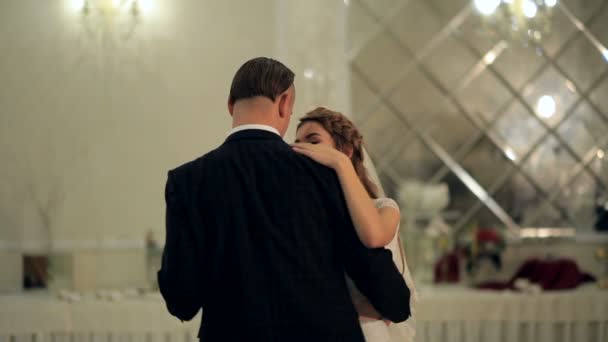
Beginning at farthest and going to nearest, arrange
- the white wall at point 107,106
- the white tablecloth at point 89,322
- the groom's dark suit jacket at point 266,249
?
the white wall at point 107,106 → the white tablecloth at point 89,322 → the groom's dark suit jacket at point 266,249

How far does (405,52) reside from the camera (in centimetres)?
488

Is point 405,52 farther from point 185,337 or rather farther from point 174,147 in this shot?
point 185,337

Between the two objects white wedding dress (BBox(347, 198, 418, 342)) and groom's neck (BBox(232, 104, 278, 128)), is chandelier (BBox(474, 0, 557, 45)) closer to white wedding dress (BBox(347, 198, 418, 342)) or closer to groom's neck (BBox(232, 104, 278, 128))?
white wedding dress (BBox(347, 198, 418, 342))

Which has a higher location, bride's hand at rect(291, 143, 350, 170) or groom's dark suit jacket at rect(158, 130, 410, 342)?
bride's hand at rect(291, 143, 350, 170)

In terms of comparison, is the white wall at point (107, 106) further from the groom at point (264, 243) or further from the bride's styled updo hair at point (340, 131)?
the groom at point (264, 243)

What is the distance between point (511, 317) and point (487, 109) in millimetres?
1330

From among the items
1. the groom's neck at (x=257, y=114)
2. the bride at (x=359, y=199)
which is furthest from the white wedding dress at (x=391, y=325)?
the groom's neck at (x=257, y=114)

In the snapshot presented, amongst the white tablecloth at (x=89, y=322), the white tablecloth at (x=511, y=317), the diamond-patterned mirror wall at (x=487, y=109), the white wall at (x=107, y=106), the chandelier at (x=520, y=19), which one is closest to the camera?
the white tablecloth at (x=89, y=322)

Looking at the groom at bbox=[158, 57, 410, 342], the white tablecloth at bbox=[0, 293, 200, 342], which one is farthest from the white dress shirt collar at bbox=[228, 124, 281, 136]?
the white tablecloth at bbox=[0, 293, 200, 342]

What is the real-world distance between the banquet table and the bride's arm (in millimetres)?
2340

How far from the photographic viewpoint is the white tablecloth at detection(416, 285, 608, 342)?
4145 millimetres

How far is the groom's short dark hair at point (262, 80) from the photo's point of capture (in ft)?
6.05

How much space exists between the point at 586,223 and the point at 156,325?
2.59 meters

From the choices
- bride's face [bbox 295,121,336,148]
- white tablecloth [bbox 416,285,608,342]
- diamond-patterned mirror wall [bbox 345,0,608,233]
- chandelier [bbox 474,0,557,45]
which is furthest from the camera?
diamond-patterned mirror wall [bbox 345,0,608,233]
